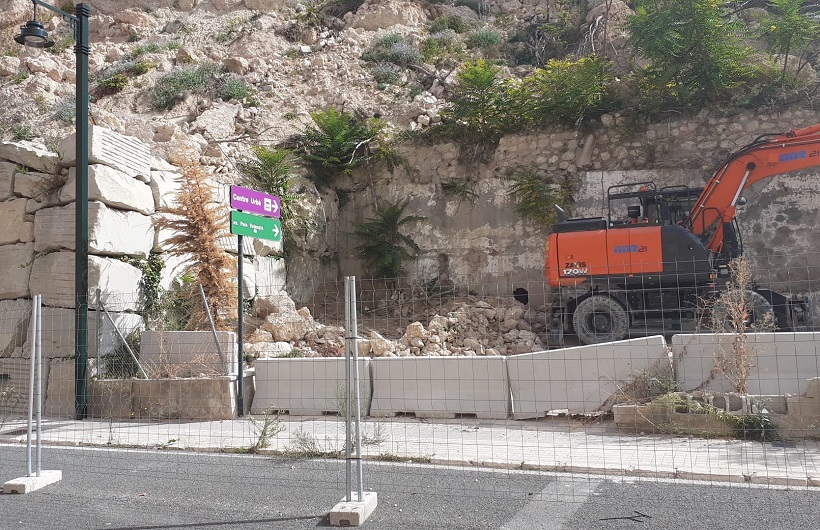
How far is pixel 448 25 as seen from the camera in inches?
1046

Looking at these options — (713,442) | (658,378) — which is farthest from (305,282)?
(713,442)

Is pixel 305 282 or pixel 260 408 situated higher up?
pixel 305 282

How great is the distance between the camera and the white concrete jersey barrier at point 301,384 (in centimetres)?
957

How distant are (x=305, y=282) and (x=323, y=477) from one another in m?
10.2

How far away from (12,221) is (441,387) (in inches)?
314

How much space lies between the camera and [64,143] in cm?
1179

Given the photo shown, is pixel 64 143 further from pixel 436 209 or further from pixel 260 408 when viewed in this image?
pixel 436 209

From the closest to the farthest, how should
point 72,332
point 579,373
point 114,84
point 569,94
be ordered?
point 579,373 → point 72,332 → point 569,94 → point 114,84

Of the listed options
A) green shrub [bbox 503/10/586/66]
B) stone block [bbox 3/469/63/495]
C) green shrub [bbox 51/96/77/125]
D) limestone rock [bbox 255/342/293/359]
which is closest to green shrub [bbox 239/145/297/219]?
limestone rock [bbox 255/342/293/359]

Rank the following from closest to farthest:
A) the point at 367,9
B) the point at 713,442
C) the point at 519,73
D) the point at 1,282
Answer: the point at 713,442 < the point at 1,282 < the point at 519,73 < the point at 367,9

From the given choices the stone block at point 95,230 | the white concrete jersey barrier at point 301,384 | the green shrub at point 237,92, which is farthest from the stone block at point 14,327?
the green shrub at point 237,92

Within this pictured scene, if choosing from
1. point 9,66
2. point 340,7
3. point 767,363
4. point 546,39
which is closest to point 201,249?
point 767,363

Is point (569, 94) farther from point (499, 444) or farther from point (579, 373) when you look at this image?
point (499, 444)

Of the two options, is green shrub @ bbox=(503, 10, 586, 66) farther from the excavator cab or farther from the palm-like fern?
the excavator cab
